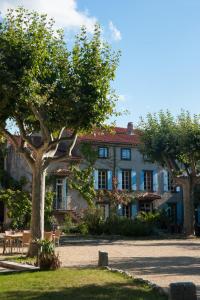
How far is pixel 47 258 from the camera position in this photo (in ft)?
41.7

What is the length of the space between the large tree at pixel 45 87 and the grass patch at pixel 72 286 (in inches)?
193

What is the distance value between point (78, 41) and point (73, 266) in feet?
28.9

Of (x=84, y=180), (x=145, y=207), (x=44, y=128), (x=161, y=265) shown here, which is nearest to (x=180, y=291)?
(x=161, y=265)

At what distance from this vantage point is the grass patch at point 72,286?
893 cm

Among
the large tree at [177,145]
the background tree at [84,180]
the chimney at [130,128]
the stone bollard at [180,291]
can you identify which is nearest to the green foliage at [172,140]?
the large tree at [177,145]

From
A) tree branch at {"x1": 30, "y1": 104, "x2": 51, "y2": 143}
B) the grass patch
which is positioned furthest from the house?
the grass patch

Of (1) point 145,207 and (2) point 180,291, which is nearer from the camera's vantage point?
(2) point 180,291

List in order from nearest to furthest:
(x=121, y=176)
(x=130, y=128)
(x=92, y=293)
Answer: (x=92, y=293) < (x=121, y=176) < (x=130, y=128)

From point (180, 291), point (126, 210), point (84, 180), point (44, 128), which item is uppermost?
point (44, 128)

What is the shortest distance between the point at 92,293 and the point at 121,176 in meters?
31.4

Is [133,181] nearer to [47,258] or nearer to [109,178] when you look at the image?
[109,178]

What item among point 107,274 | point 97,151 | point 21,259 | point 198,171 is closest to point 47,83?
point 21,259

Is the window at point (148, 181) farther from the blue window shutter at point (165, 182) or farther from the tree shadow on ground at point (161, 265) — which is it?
the tree shadow on ground at point (161, 265)

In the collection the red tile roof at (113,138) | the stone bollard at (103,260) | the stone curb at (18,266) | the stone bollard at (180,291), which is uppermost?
the red tile roof at (113,138)
